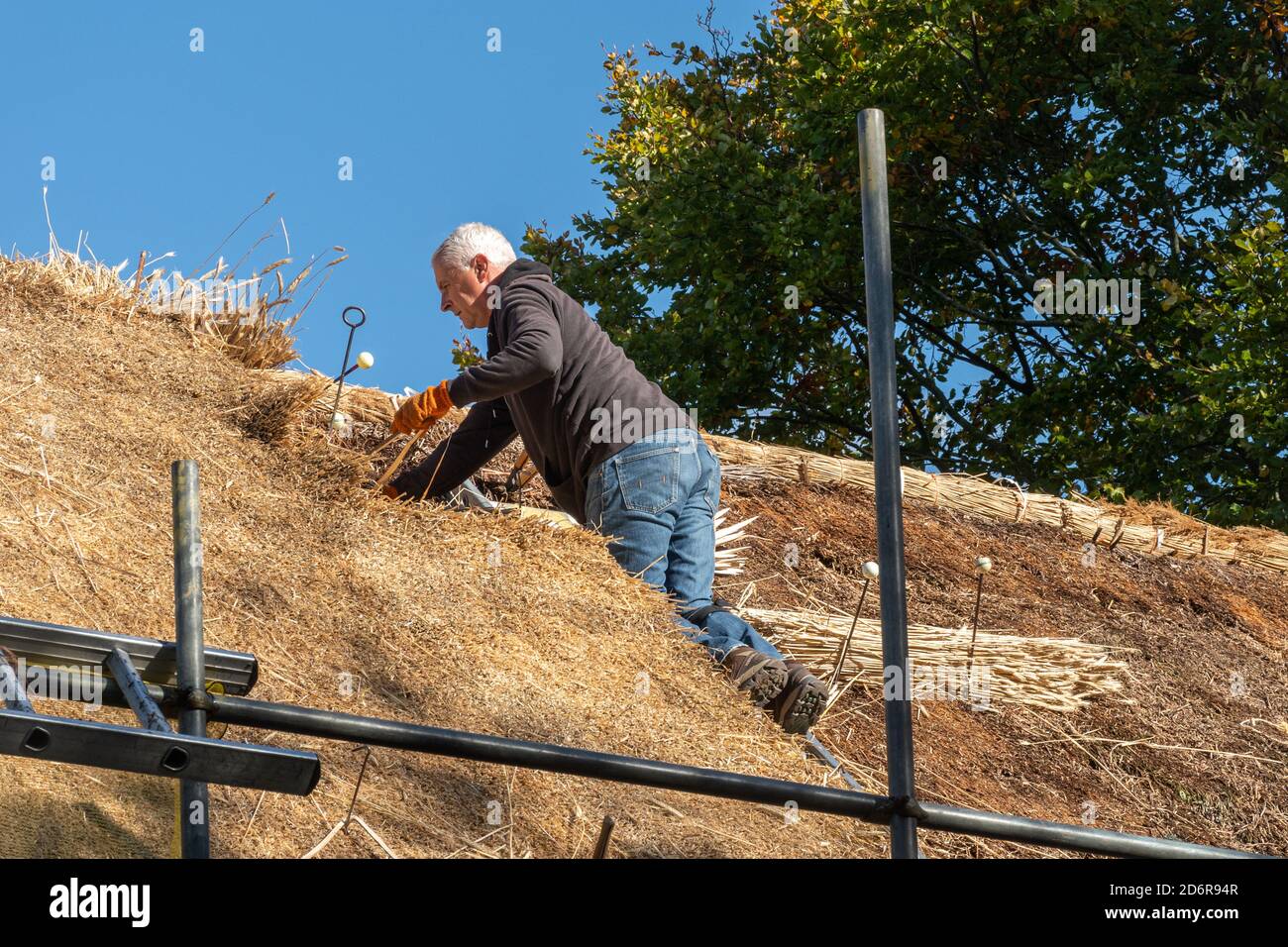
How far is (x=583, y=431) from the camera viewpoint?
495 cm

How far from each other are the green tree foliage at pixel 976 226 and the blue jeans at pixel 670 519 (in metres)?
7.53

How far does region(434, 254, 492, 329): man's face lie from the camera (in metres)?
5.11

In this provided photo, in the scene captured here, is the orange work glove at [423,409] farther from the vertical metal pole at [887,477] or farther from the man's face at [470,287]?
the vertical metal pole at [887,477]

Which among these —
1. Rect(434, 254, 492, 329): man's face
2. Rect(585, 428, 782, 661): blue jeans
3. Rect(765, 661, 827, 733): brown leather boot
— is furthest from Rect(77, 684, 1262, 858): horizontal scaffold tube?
Rect(434, 254, 492, 329): man's face

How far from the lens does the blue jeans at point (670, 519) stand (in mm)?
4848

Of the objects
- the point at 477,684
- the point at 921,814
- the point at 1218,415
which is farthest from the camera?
the point at 1218,415

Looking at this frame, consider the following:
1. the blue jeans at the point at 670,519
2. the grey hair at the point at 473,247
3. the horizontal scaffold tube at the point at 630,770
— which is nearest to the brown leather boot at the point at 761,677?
the blue jeans at the point at 670,519

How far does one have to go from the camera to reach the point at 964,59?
14.3 m

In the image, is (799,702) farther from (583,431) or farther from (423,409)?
(423,409)

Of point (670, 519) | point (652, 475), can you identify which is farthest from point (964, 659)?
point (652, 475)

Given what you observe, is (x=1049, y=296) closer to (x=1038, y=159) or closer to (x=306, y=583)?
(x=1038, y=159)

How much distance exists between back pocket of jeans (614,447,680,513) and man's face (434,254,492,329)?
0.78 meters
